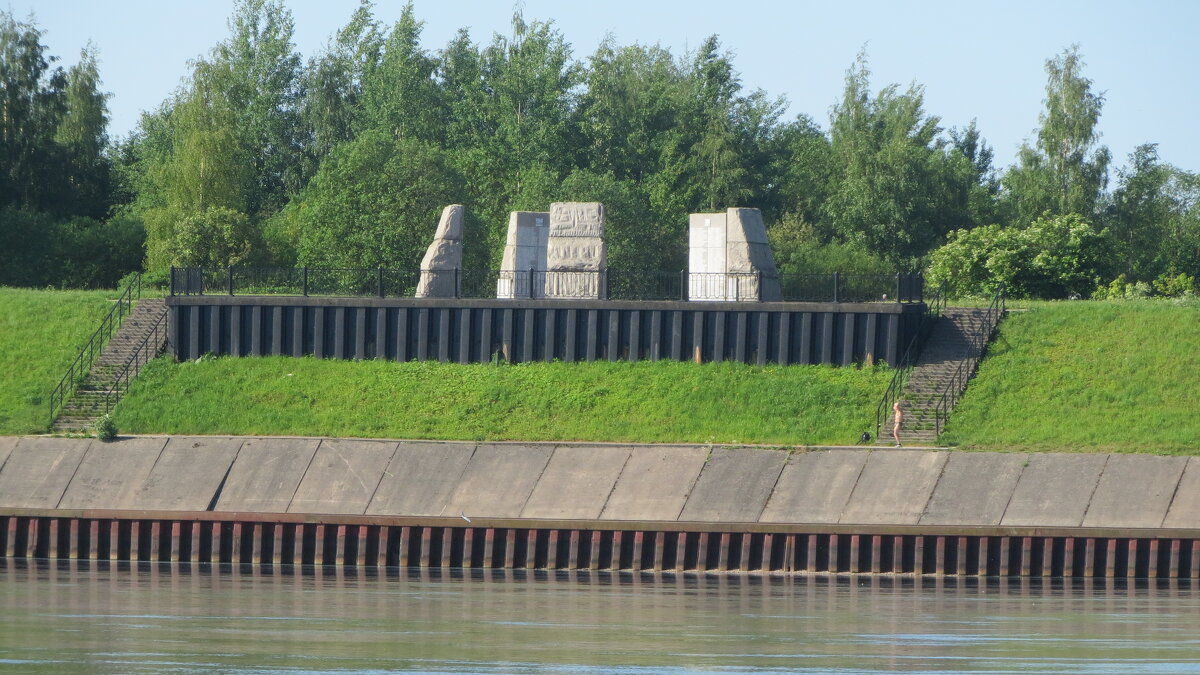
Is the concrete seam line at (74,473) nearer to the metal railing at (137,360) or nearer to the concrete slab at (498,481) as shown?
the metal railing at (137,360)

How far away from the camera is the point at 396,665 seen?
2070cm

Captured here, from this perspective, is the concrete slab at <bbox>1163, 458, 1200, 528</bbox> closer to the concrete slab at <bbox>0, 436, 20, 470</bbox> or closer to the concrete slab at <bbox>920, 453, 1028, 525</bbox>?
the concrete slab at <bbox>920, 453, 1028, 525</bbox>

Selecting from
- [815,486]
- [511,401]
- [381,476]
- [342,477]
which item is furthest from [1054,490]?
[342,477]

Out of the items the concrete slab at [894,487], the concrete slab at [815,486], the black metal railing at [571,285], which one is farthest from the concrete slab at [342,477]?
the concrete slab at [894,487]

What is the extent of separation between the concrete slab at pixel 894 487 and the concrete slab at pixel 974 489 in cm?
22

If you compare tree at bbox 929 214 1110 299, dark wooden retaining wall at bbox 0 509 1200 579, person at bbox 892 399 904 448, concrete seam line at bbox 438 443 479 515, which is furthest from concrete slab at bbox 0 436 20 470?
tree at bbox 929 214 1110 299

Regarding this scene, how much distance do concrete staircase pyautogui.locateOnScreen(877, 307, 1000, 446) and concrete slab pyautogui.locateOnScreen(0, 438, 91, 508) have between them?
18215 millimetres

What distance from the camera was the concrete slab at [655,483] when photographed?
34469mm

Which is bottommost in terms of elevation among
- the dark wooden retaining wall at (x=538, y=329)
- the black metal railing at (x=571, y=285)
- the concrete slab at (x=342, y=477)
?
the concrete slab at (x=342, y=477)

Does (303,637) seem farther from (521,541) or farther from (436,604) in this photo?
(521,541)

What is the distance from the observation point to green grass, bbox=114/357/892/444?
127 ft

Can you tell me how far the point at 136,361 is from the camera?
142 ft

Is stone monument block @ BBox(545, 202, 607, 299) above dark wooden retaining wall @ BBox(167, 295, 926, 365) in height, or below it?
above

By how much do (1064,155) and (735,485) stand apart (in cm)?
4984
